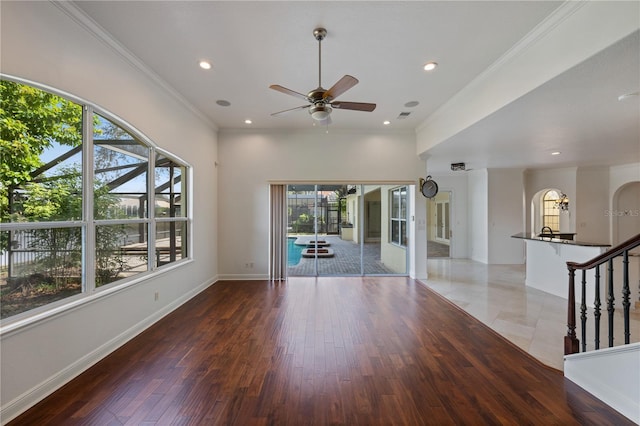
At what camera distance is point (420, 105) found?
4.54 metres

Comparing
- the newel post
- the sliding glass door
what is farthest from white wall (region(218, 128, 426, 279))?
the newel post

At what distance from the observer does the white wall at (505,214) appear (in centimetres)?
779

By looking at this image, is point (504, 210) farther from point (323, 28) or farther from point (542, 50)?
point (323, 28)

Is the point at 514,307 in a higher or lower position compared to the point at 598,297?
lower

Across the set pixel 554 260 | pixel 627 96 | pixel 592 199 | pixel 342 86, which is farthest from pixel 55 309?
pixel 592 199

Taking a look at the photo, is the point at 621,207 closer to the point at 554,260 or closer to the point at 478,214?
the point at 478,214

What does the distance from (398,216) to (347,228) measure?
1316 millimetres

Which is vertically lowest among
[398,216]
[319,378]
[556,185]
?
[319,378]

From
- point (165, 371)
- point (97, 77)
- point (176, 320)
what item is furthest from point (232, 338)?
point (97, 77)

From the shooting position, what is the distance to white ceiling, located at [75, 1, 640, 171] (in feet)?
7.93

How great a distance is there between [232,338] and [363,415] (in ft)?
5.96

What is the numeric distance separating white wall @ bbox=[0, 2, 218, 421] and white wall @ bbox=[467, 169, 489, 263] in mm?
7902

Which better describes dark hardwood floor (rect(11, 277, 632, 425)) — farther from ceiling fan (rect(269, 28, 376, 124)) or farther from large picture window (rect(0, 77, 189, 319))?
ceiling fan (rect(269, 28, 376, 124))

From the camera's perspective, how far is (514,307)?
13.9 ft
